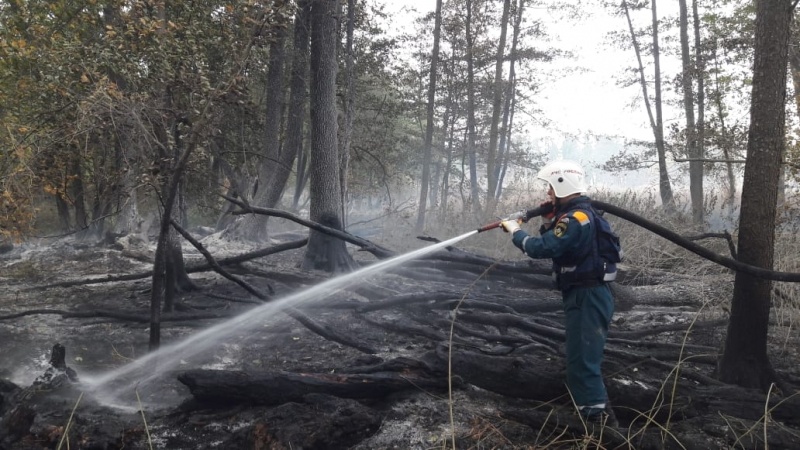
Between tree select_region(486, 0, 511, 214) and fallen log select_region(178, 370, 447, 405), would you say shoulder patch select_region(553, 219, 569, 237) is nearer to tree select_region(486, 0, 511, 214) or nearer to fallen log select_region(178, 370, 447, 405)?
fallen log select_region(178, 370, 447, 405)

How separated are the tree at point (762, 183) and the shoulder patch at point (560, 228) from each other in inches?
69.8

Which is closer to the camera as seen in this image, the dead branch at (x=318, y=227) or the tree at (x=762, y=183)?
the tree at (x=762, y=183)

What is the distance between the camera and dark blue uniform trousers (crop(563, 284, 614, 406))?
3.64 metres

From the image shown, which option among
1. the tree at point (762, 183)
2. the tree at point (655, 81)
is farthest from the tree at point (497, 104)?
the tree at point (762, 183)

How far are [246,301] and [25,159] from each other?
290cm

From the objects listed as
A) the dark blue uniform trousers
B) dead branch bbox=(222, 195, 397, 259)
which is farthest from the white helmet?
dead branch bbox=(222, 195, 397, 259)

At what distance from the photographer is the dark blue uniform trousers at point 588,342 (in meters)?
3.64

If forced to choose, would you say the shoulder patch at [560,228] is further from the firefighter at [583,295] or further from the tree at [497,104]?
the tree at [497,104]

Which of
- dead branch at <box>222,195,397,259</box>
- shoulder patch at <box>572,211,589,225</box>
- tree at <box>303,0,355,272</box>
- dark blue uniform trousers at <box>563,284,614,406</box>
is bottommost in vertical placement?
dark blue uniform trousers at <box>563,284,614,406</box>

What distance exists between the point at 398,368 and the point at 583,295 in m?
1.65

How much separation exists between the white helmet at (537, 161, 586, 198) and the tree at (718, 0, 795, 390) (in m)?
1.54

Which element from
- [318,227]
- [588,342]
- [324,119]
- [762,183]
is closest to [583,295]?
[588,342]

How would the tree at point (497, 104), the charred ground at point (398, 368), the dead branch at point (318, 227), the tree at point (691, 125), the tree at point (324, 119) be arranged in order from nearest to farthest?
1. the charred ground at point (398, 368)
2. the dead branch at point (318, 227)
3. the tree at point (324, 119)
4. the tree at point (691, 125)
5. the tree at point (497, 104)

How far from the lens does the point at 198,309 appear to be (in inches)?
277
